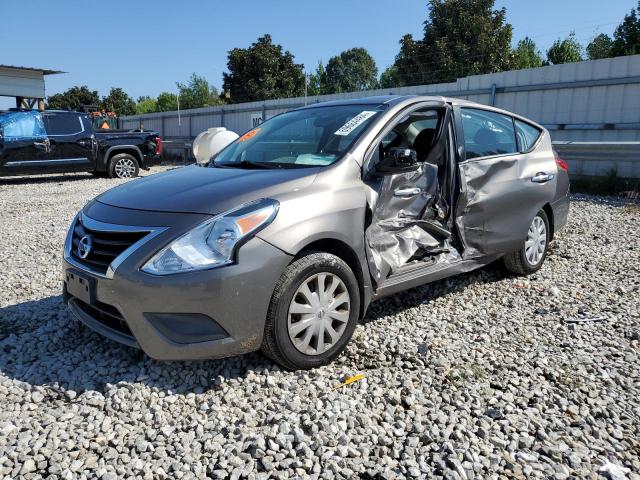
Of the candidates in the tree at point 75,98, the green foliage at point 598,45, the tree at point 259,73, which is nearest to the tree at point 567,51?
the green foliage at point 598,45

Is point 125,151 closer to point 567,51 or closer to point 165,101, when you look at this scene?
point 567,51

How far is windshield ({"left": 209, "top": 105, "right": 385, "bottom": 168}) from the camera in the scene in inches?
139

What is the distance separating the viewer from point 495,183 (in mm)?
4406

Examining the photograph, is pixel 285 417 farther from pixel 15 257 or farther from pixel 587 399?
pixel 15 257

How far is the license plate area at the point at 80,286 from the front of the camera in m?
2.92

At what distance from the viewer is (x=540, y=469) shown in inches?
88.9

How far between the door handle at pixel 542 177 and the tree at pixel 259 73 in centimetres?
3440

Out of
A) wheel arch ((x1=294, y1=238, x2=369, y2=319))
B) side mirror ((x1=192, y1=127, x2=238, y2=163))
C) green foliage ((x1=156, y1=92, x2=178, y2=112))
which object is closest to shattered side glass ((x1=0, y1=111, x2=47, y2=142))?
side mirror ((x1=192, y1=127, x2=238, y2=163))

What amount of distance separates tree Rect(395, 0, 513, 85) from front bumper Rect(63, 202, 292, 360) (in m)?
27.7

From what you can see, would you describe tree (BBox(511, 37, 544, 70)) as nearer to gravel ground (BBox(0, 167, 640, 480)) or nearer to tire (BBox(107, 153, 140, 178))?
tire (BBox(107, 153, 140, 178))

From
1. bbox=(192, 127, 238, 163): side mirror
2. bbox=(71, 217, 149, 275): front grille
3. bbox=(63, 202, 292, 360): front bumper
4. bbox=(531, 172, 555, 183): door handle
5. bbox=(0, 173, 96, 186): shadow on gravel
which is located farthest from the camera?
bbox=(0, 173, 96, 186): shadow on gravel

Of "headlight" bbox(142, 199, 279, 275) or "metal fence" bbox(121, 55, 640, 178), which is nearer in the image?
"headlight" bbox(142, 199, 279, 275)

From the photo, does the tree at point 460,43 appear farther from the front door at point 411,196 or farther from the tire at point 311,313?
the tire at point 311,313

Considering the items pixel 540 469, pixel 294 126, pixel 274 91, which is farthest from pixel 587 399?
pixel 274 91
